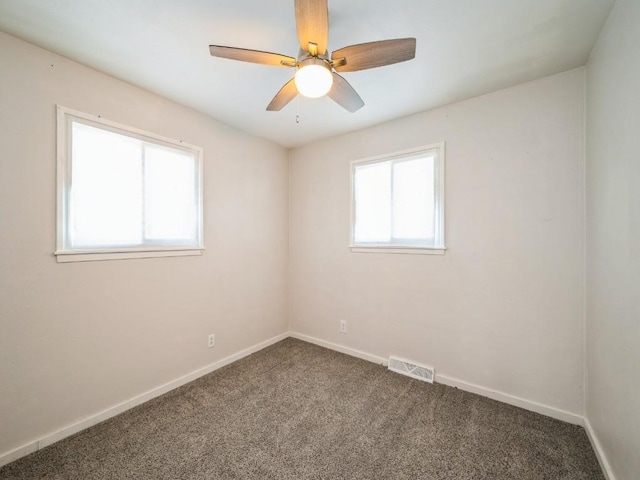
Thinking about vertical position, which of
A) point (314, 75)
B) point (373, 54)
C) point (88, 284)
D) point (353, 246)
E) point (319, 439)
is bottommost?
point (319, 439)

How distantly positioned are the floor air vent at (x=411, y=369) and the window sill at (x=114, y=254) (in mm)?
2218

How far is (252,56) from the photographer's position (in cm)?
135

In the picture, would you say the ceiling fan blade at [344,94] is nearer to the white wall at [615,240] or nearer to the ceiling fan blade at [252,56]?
the ceiling fan blade at [252,56]

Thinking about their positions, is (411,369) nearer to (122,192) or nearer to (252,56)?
(252,56)

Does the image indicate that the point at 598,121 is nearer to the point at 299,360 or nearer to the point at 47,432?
the point at 299,360

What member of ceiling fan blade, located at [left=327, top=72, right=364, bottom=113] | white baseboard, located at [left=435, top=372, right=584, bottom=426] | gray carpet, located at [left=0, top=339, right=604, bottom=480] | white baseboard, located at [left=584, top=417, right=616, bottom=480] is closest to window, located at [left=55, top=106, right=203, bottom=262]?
gray carpet, located at [left=0, top=339, right=604, bottom=480]

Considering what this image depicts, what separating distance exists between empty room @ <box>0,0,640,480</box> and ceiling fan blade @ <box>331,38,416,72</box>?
1 cm

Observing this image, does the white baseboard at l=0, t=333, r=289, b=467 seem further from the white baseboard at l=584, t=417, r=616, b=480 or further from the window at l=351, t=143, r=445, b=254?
the white baseboard at l=584, t=417, r=616, b=480

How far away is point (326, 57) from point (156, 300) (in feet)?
7.18

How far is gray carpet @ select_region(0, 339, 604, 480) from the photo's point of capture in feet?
4.89

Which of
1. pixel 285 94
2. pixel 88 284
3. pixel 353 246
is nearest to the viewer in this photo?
pixel 285 94

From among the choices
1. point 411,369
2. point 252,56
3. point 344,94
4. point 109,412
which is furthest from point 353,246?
point 109,412

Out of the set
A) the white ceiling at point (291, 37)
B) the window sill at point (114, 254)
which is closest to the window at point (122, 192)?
the window sill at point (114, 254)

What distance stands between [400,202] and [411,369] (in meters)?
1.62
